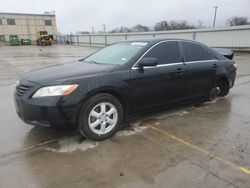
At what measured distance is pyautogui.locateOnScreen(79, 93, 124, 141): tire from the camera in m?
3.45

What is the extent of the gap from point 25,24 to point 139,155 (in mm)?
70172

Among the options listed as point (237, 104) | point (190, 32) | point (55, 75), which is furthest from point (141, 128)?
point (190, 32)

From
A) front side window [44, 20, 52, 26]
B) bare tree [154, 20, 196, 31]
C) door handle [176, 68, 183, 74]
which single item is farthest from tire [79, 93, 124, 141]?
front side window [44, 20, 52, 26]

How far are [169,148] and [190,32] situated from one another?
22.5m

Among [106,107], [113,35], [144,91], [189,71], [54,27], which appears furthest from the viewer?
[54,27]

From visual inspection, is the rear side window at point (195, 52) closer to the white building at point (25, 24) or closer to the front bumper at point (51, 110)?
the front bumper at point (51, 110)

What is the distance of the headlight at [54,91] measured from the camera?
3266 mm

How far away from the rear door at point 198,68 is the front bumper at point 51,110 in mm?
2471

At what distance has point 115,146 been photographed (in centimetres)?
348

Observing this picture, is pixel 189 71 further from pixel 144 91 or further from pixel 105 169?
pixel 105 169

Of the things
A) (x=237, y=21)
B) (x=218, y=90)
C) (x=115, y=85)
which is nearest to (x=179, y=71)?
(x=115, y=85)

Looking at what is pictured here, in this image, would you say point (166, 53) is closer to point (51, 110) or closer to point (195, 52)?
point (195, 52)

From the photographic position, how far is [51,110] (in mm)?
3232

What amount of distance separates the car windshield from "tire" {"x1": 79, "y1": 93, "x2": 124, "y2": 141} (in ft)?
2.52
